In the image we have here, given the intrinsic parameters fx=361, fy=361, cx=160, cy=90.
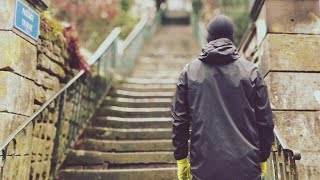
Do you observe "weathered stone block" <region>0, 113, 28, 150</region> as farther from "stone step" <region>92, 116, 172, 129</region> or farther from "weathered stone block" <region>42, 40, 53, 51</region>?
"stone step" <region>92, 116, 172, 129</region>

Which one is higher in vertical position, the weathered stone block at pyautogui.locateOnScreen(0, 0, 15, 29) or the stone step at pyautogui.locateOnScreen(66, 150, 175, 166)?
the weathered stone block at pyautogui.locateOnScreen(0, 0, 15, 29)

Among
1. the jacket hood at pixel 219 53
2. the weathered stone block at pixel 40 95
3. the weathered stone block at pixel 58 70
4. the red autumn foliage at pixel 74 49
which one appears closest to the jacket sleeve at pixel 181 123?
the jacket hood at pixel 219 53

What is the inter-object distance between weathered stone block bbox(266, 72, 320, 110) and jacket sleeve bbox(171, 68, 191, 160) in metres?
1.27

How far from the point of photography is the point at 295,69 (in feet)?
10.9

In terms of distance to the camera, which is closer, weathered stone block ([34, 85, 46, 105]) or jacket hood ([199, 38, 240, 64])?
jacket hood ([199, 38, 240, 64])

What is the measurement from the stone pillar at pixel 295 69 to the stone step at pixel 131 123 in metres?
1.94

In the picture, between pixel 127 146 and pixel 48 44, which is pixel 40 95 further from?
pixel 127 146

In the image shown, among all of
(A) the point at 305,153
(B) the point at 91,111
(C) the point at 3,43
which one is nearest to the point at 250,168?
(A) the point at 305,153

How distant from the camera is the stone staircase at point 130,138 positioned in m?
3.94

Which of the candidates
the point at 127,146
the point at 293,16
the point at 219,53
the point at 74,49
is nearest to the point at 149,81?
the point at 74,49

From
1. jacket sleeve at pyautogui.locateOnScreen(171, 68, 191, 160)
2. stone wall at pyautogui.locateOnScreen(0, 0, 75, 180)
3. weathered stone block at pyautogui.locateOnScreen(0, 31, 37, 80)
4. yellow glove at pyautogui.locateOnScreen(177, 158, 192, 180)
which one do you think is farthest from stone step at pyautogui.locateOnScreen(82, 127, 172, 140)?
jacket sleeve at pyautogui.locateOnScreen(171, 68, 191, 160)

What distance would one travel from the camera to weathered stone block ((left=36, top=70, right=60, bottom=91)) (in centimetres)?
368

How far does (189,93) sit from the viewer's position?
2.26 metres

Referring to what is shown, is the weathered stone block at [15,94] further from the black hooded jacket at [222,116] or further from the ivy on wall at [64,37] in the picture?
the black hooded jacket at [222,116]
